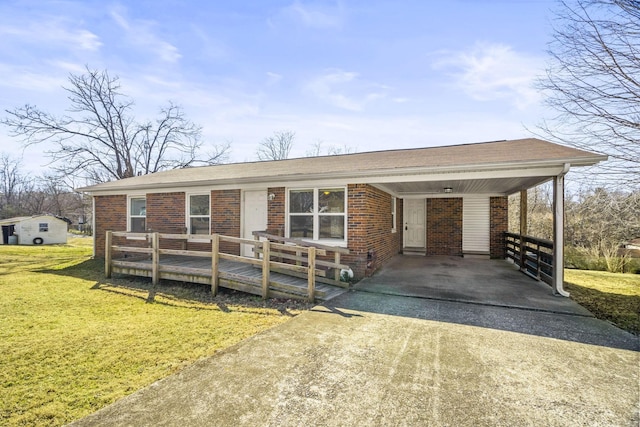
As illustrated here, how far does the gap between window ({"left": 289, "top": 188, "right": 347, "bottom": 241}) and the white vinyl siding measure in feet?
20.4

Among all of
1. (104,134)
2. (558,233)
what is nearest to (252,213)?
(558,233)

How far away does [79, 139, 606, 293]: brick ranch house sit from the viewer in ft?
23.4

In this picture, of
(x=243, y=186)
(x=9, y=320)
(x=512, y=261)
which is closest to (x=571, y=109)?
(x=512, y=261)

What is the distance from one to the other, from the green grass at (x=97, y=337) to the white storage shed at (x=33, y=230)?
2285cm

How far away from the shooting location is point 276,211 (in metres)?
9.02

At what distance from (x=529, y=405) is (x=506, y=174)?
17.2 feet

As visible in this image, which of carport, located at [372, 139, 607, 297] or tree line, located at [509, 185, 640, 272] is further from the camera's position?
tree line, located at [509, 185, 640, 272]

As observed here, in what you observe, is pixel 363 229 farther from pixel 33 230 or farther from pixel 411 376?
pixel 33 230

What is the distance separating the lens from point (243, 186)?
950 cm

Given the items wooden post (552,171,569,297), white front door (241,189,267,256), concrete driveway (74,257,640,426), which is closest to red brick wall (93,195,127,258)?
white front door (241,189,267,256)

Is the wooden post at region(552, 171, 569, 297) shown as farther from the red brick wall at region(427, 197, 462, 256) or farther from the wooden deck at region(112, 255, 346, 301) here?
the red brick wall at region(427, 197, 462, 256)

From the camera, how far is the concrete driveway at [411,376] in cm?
257

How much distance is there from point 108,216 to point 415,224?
12.5 meters

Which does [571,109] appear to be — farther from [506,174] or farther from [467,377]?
[467,377]
